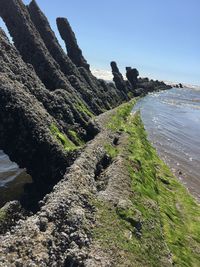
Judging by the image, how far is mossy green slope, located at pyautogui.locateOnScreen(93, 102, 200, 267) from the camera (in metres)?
19.3

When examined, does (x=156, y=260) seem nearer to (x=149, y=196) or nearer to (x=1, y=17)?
(x=149, y=196)

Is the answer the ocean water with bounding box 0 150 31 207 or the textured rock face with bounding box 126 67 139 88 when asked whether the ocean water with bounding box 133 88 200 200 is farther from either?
the textured rock face with bounding box 126 67 139 88

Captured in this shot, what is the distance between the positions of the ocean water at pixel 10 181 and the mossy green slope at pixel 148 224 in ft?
27.8

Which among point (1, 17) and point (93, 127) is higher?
point (1, 17)

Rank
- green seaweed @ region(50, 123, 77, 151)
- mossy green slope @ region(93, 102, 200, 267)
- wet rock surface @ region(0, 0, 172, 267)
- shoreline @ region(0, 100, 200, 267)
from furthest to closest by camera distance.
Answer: green seaweed @ region(50, 123, 77, 151) → mossy green slope @ region(93, 102, 200, 267) → shoreline @ region(0, 100, 200, 267) → wet rock surface @ region(0, 0, 172, 267)

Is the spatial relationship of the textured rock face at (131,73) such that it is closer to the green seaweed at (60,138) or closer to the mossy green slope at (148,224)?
the mossy green slope at (148,224)

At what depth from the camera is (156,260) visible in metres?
20.0

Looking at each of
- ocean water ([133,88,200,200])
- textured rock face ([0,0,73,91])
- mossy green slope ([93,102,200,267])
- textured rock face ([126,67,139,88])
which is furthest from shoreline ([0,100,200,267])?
textured rock face ([126,67,139,88])

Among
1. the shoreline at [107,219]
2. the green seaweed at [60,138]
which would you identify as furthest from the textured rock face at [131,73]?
the green seaweed at [60,138]

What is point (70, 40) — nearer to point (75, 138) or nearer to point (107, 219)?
point (75, 138)

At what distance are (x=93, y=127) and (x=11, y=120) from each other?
14243mm

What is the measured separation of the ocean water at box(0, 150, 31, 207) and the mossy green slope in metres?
8.46

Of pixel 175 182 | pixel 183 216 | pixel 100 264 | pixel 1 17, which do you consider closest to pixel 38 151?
pixel 100 264

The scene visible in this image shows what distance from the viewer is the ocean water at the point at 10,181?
29.0 metres
